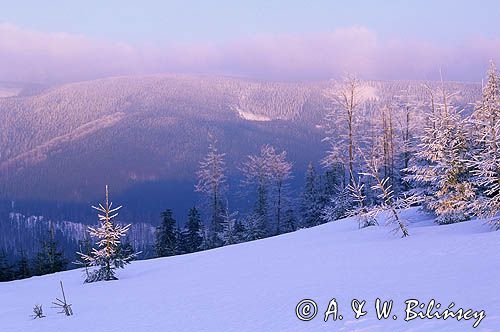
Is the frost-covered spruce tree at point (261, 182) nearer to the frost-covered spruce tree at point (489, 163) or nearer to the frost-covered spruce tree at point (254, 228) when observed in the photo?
the frost-covered spruce tree at point (254, 228)

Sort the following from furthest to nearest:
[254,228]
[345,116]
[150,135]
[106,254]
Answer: [150,135] → [254,228] → [345,116] → [106,254]

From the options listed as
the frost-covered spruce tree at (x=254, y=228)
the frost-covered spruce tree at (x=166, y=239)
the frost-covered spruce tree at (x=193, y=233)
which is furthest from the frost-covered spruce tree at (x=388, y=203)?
the frost-covered spruce tree at (x=193, y=233)

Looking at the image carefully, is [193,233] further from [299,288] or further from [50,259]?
[299,288]

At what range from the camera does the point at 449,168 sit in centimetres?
1809

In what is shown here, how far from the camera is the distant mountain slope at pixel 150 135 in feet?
400

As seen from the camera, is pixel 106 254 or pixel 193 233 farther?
pixel 193 233

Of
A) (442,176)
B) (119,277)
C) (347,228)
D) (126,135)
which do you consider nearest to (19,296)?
(119,277)

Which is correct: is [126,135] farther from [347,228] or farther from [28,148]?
[347,228]

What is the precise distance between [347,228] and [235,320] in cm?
1444

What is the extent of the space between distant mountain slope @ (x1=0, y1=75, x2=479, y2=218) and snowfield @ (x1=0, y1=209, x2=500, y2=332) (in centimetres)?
8072

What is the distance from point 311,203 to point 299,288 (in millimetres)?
30434

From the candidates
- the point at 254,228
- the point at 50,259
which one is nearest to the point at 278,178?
the point at 254,228

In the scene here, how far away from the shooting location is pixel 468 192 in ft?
57.6

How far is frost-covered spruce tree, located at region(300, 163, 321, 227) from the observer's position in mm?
41344
